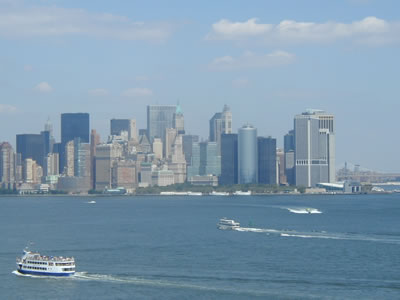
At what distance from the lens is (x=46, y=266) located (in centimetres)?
4747

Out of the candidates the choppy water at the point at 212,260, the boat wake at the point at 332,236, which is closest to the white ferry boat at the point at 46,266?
the choppy water at the point at 212,260

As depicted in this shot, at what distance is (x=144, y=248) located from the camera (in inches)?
2315

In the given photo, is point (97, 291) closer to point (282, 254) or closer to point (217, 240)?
point (282, 254)

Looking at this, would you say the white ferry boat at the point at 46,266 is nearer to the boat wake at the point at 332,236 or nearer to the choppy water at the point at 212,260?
the choppy water at the point at 212,260

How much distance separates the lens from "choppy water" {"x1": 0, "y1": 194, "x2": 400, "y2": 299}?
42.4 m

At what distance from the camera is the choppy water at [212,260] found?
42.4 metres

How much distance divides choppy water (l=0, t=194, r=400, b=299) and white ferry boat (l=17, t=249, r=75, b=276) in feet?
1.44

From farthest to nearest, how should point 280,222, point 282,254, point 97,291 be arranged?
point 280,222, point 282,254, point 97,291

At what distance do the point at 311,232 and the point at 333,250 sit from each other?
491 inches

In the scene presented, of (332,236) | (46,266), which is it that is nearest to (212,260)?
(46,266)

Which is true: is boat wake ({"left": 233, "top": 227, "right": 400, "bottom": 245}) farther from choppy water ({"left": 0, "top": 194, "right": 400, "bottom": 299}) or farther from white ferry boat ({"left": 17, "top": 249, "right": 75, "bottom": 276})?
white ferry boat ({"left": 17, "top": 249, "right": 75, "bottom": 276})

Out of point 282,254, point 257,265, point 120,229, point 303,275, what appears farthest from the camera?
point 120,229

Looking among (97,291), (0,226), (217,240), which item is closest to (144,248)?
(217,240)

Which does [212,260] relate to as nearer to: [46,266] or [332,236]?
[46,266]
